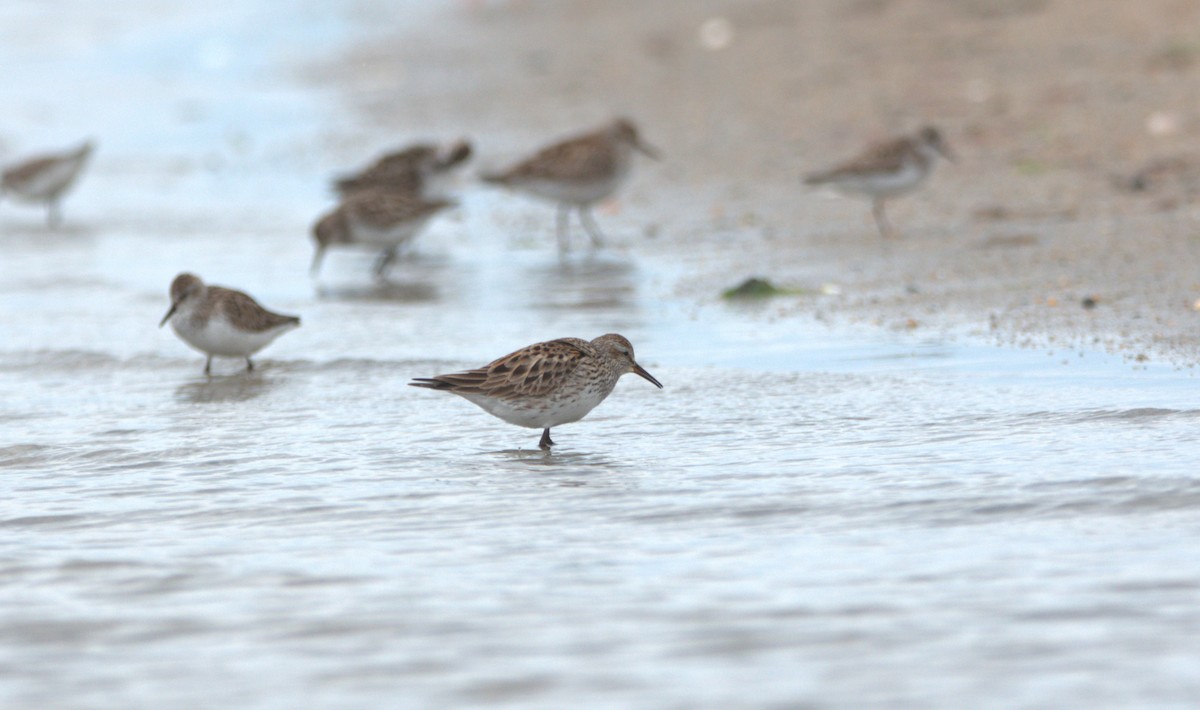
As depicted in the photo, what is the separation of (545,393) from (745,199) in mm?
8031

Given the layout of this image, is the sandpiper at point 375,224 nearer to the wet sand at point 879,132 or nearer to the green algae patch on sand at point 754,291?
the wet sand at point 879,132

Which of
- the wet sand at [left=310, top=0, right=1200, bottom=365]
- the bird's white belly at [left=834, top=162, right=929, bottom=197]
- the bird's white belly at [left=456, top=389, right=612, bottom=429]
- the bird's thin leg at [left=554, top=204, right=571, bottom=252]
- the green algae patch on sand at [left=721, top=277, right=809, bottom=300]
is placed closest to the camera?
the bird's white belly at [left=456, top=389, right=612, bottom=429]

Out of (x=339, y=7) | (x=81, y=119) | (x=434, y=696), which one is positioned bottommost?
(x=434, y=696)

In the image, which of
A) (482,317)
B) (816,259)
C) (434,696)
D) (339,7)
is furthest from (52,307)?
(339,7)

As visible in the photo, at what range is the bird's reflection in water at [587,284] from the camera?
37.6ft

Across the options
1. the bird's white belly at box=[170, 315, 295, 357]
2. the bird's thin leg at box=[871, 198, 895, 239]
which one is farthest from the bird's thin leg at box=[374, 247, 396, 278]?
the bird's thin leg at box=[871, 198, 895, 239]

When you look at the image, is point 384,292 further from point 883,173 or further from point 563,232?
point 883,173

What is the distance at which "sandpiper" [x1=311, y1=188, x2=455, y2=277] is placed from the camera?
44.7 feet

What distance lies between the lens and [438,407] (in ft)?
27.9

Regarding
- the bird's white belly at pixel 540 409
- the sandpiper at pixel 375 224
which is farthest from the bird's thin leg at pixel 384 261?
the bird's white belly at pixel 540 409

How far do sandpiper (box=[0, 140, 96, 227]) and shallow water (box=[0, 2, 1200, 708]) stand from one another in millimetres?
7007

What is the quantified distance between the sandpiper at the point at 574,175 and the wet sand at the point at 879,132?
445 millimetres

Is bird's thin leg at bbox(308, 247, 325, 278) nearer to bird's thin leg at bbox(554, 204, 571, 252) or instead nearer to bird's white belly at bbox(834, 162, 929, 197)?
bird's thin leg at bbox(554, 204, 571, 252)

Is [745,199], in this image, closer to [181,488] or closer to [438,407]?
[438,407]
